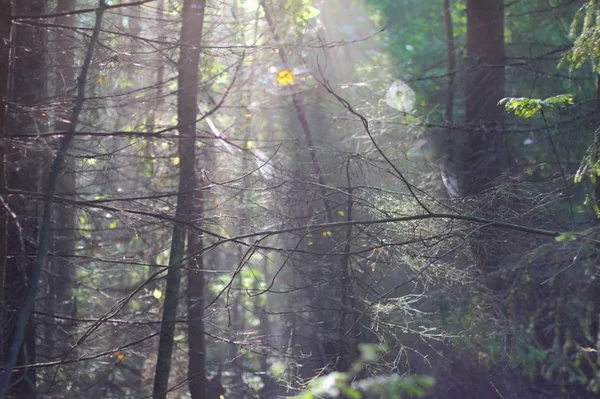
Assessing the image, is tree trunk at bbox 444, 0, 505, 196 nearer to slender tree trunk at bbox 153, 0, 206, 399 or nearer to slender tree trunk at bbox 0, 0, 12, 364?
slender tree trunk at bbox 153, 0, 206, 399

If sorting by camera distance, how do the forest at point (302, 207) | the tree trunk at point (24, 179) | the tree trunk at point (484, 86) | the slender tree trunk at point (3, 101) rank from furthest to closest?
the tree trunk at point (484, 86), the tree trunk at point (24, 179), the forest at point (302, 207), the slender tree trunk at point (3, 101)

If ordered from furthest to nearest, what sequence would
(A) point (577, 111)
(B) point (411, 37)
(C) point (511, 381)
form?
1. (B) point (411, 37)
2. (C) point (511, 381)
3. (A) point (577, 111)

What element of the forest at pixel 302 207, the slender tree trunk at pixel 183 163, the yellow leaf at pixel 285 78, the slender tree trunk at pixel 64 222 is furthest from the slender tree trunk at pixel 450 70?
the slender tree trunk at pixel 64 222

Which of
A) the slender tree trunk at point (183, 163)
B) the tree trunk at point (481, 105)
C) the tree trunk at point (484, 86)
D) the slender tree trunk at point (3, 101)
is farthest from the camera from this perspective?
the tree trunk at point (484, 86)

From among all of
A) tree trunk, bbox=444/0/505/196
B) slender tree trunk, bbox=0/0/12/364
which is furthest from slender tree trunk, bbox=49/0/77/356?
tree trunk, bbox=444/0/505/196

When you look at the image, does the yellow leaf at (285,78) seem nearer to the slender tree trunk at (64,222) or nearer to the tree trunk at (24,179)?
the slender tree trunk at (64,222)

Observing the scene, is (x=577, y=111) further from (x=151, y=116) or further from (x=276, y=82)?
(x=151, y=116)

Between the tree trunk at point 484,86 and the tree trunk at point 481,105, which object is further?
the tree trunk at point 484,86

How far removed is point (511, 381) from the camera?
31.9 ft

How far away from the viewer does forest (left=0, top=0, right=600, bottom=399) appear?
6039 mm

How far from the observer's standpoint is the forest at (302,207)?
6039 millimetres

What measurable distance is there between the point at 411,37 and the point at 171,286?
42.3ft

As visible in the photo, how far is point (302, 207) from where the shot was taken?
23.8 ft

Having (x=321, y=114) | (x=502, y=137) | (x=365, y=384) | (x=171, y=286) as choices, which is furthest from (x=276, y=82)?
(x=365, y=384)
